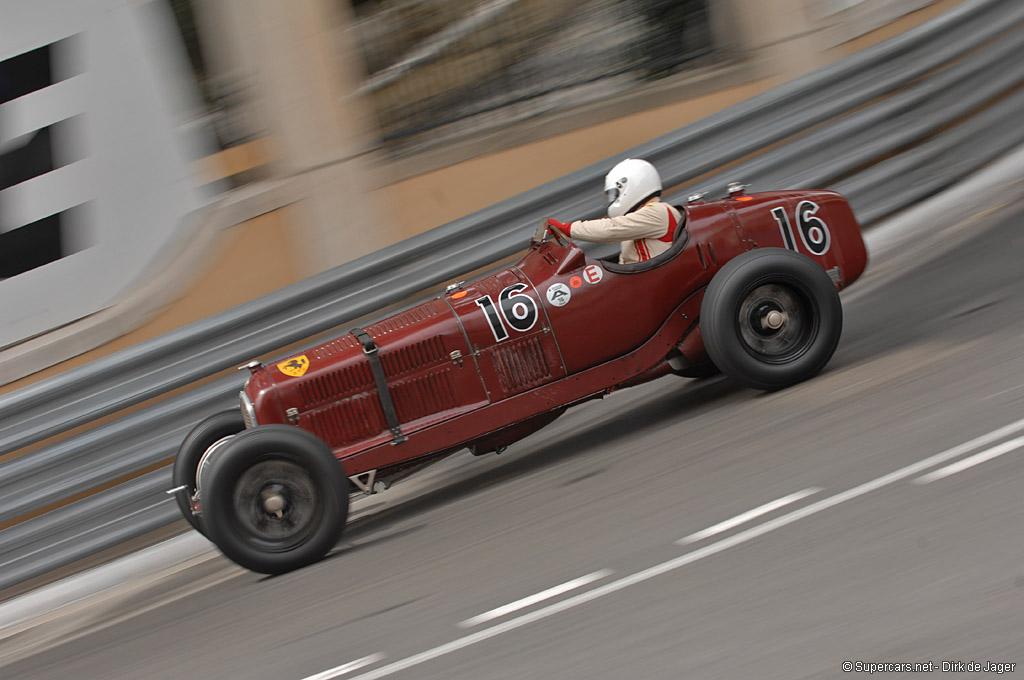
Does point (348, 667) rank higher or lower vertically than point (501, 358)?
lower

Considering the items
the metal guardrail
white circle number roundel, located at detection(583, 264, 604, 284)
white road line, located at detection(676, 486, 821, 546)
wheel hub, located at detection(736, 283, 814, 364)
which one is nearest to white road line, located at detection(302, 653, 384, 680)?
white road line, located at detection(676, 486, 821, 546)

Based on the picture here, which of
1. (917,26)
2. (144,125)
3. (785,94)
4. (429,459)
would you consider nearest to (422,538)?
(429,459)

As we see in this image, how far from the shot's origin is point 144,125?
763 centimetres

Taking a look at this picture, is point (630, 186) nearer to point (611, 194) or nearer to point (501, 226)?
point (611, 194)

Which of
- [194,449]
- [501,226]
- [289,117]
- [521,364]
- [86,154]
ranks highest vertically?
[86,154]

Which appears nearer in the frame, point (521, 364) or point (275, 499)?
point (275, 499)

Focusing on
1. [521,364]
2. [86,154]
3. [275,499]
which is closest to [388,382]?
[521,364]

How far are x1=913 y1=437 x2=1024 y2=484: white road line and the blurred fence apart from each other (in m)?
5.07

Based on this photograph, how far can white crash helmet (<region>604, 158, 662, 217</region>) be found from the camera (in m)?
5.99

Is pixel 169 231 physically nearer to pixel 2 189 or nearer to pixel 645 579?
pixel 2 189

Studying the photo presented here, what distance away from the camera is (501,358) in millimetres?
5750

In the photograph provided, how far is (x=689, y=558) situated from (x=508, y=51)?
542 cm

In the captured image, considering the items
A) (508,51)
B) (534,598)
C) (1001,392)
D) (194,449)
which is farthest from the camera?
(508,51)

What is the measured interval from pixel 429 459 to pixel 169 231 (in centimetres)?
309
